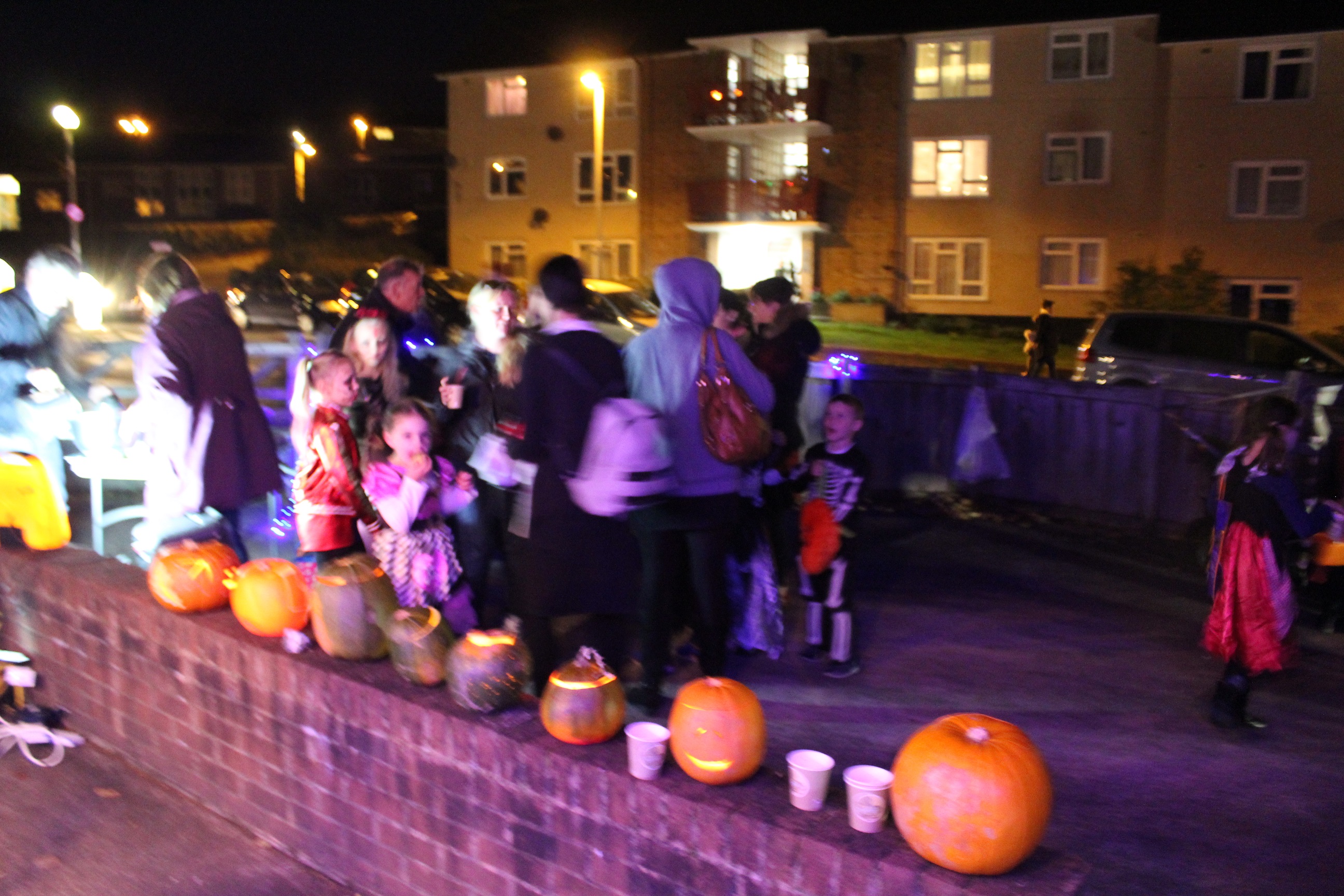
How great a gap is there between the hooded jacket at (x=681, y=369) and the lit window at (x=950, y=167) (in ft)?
85.3

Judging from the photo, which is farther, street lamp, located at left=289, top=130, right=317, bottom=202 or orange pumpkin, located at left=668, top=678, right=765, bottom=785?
street lamp, located at left=289, top=130, right=317, bottom=202

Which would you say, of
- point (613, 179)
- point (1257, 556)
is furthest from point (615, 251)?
point (1257, 556)

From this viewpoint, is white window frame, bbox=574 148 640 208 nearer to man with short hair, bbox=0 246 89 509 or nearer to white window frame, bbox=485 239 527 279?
white window frame, bbox=485 239 527 279

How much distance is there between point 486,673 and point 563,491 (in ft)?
2.43

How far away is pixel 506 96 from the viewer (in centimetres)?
3428

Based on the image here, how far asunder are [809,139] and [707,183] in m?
3.09

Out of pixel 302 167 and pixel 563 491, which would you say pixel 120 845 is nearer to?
pixel 563 491

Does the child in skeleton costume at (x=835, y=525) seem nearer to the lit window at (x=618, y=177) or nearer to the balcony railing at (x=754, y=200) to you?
the balcony railing at (x=754, y=200)

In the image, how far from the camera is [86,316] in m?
11.1

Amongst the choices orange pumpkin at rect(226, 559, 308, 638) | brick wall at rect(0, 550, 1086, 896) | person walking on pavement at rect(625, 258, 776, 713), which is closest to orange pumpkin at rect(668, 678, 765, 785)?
brick wall at rect(0, 550, 1086, 896)

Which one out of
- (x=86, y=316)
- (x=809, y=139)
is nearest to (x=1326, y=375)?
(x=86, y=316)

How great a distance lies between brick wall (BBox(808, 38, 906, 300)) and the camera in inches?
1132

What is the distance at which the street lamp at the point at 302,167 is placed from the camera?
4622cm

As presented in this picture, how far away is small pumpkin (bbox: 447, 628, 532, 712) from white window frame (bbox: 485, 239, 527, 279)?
3193 cm
